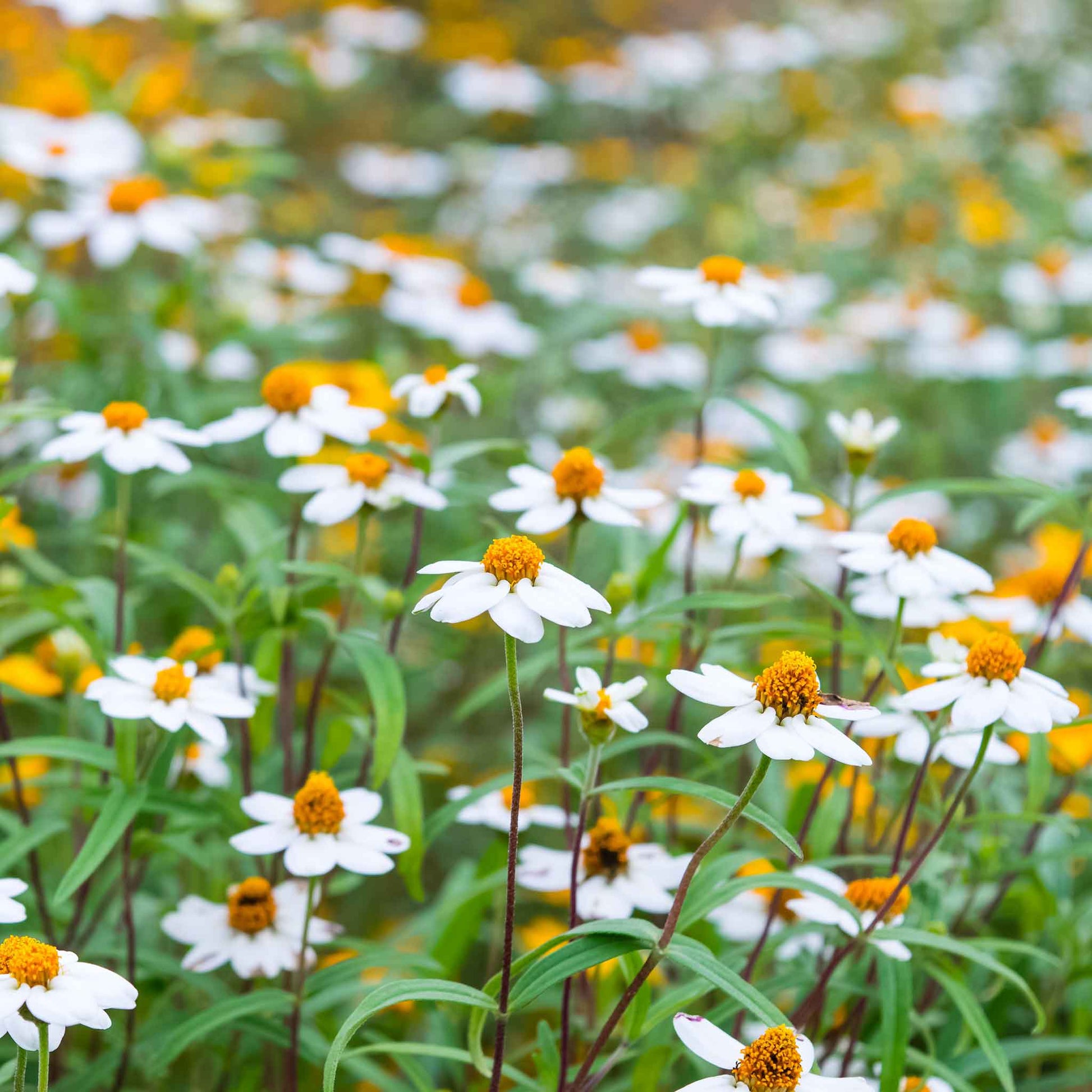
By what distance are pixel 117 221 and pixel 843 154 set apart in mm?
3429

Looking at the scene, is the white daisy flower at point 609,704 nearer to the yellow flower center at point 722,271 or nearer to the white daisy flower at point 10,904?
the white daisy flower at point 10,904

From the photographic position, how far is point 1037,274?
11.9 feet

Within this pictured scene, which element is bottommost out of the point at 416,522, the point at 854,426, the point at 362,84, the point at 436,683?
the point at 436,683

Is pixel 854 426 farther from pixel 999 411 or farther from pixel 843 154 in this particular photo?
pixel 843 154

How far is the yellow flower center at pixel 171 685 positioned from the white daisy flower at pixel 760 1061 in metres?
0.58

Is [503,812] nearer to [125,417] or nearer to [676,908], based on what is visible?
[676,908]

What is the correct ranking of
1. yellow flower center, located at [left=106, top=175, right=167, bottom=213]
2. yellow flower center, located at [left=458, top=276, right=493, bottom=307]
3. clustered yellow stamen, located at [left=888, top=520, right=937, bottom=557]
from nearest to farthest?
clustered yellow stamen, located at [left=888, top=520, right=937, bottom=557], yellow flower center, located at [left=106, top=175, right=167, bottom=213], yellow flower center, located at [left=458, top=276, right=493, bottom=307]

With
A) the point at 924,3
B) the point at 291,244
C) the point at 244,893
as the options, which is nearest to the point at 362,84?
the point at 291,244

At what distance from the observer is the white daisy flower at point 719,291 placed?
5.82 ft

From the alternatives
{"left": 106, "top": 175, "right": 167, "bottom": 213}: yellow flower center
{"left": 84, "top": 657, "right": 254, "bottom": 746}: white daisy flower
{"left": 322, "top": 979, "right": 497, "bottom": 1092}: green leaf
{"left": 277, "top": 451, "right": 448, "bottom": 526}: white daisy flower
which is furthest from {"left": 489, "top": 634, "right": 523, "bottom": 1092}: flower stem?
{"left": 106, "top": 175, "right": 167, "bottom": 213}: yellow flower center

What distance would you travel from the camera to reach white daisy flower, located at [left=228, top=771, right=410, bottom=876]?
1200 mm

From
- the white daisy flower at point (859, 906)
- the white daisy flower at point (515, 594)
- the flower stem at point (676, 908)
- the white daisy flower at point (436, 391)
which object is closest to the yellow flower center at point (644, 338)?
the white daisy flower at point (436, 391)

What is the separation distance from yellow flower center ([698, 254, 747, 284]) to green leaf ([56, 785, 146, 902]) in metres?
1.07

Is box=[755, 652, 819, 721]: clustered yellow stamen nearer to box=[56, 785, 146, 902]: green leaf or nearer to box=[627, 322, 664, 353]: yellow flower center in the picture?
box=[56, 785, 146, 902]: green leaf
